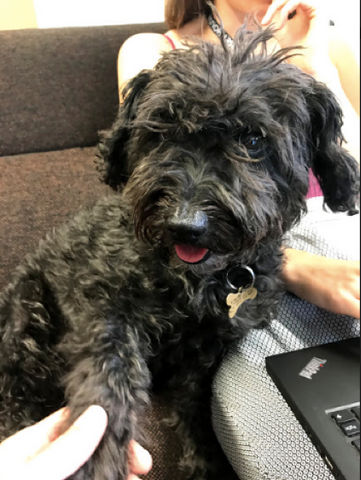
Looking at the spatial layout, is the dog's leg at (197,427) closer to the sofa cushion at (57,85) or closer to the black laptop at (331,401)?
the black laptop at (331,401)

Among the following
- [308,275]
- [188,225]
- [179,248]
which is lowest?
[308,275]

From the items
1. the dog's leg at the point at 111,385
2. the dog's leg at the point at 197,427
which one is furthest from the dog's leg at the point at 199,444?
the dog's leg at the point at 111,385

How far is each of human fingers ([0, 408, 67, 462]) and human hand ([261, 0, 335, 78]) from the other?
0.86 m

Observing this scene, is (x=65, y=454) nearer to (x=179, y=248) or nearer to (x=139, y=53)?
(x=179, y=248)

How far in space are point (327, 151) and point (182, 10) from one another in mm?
692

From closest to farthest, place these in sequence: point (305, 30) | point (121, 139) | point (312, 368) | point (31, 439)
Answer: point (312, 368)
point (305, 30)
point (31, 439)
point (121, 139)

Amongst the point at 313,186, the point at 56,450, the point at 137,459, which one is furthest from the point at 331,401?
the point at 313,186

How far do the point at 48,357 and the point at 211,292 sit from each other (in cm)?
54

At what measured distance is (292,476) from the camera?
82 centimetres

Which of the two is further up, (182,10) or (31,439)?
(182,10)

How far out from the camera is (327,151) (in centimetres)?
96

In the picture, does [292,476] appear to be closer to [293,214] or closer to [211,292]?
[211,292]

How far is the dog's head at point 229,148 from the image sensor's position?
0.82 meters

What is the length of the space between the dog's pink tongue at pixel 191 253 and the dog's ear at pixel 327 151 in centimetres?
31
